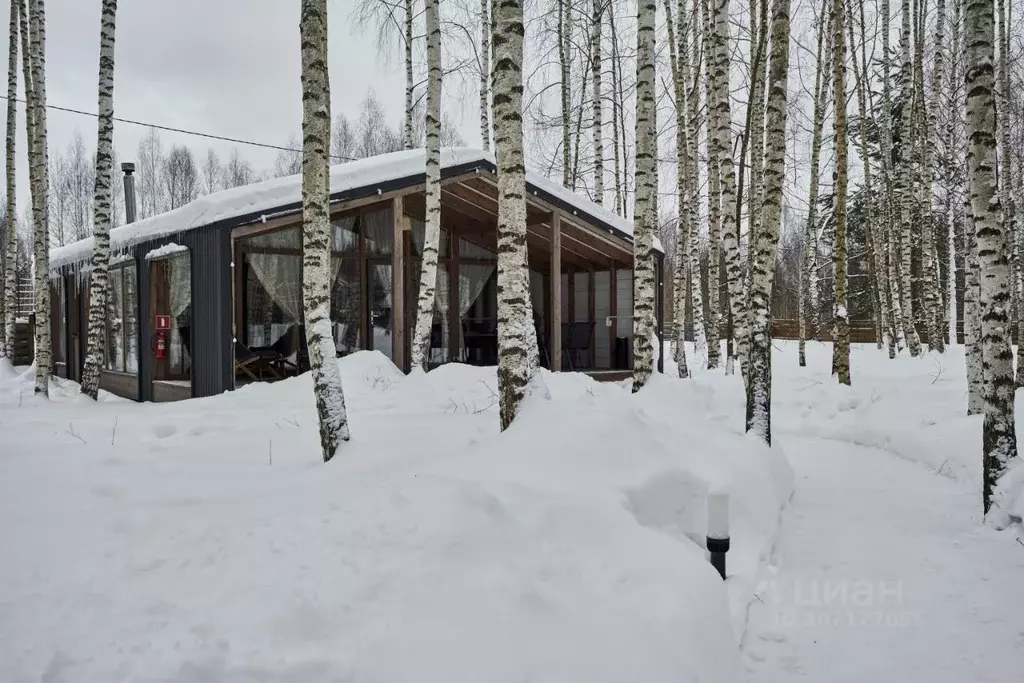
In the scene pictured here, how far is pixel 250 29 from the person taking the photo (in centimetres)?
2166

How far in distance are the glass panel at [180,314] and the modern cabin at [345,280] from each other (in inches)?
1.0

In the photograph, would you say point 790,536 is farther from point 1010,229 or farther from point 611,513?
point 1010,229

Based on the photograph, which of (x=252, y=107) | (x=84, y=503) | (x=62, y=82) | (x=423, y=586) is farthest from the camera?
(x=252, y=107)

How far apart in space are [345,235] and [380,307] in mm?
1254

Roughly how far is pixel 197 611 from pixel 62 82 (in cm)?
3898

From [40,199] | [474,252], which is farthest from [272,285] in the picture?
[474,252]

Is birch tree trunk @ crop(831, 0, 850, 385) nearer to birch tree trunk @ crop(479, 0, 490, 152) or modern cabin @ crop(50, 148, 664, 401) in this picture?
modern cabin @ crop(50, 148, 664, 401)

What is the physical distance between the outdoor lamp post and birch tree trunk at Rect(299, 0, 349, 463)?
272cm

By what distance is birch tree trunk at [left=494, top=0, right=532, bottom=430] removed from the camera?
475cm

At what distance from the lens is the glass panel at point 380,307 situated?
11117 mm

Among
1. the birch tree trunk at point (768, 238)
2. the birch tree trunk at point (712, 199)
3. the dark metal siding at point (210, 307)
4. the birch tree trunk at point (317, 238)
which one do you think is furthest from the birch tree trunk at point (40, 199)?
the birch tree trunk at point (712, 199)

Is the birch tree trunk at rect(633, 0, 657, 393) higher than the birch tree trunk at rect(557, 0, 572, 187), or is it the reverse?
the birch tree trunk at rect(557, 0, 572, 187)

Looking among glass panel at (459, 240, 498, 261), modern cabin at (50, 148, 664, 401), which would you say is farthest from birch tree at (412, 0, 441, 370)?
glass panel at (459, 240, 498, 261)

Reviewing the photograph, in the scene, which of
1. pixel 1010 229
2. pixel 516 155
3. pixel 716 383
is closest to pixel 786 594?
pixel 516 155
